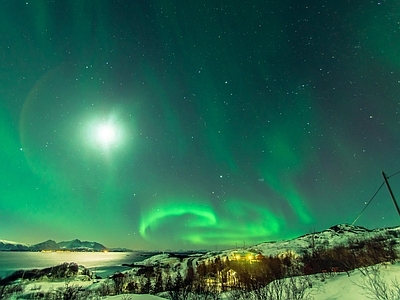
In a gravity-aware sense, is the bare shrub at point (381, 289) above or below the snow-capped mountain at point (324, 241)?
below

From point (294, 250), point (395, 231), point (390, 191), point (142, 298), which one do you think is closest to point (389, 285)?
point (390, 191)

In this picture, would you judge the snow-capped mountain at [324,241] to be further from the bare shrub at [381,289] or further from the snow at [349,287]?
the bare shrub at [381,289]

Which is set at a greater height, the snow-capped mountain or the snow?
the snow-capped mountain

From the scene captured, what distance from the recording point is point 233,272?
71.8m

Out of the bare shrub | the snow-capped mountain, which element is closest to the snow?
the bare shrub

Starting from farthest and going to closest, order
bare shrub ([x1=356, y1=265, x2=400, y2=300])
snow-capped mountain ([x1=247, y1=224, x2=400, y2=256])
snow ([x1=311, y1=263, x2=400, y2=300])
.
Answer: snow-capped mountain ([x1=247, y1=224, x2=400, y2=256]) < snow ([x1=311, y1=263, x2=400, y2=300]) < bare shrub ([x1=356, y1=265, x2=400, y2=300])

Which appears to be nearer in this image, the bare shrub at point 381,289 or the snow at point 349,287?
the bare shrub at point 381,289

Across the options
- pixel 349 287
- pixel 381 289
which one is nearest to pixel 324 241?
pixel 349 287

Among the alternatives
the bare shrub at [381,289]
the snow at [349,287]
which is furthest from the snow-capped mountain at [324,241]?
the bare shrub at [381,289]

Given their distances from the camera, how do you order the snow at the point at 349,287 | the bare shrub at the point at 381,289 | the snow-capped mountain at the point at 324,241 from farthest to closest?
the snow-capped mountain at the point at 324,241 < the snow at the point at 349,287 < the bare shrub at the point at 381,289

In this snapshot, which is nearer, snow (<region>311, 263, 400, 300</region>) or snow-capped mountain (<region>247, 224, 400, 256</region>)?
snow (<region>311, 263, 400, 300</region>)

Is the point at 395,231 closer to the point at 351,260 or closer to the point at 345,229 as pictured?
the point at 345,229

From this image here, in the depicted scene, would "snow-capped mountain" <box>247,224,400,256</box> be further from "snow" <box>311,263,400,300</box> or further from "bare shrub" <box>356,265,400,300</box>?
"bare shrub" <box>356,265,400,300</box>

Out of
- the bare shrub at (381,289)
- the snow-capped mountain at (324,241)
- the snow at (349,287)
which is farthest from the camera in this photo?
the snow-capped mountain at (324,241)
